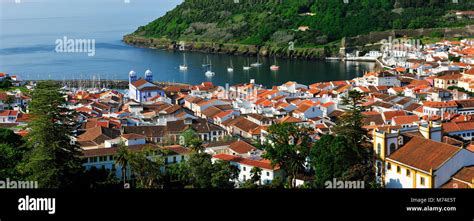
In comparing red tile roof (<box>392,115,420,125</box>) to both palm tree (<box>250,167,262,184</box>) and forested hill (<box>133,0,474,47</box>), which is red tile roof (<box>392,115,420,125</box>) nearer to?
palm tree (<box>250,167,262,184</box>)

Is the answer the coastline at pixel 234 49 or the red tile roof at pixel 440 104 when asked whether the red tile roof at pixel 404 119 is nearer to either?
the red tile roof at pixel 440 104

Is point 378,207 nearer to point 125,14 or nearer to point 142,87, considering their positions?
point 142,87

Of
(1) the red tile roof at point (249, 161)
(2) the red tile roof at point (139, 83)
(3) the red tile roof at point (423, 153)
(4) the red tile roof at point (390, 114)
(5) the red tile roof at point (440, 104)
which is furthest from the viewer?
(2) the red tile roof at point (139, 83)

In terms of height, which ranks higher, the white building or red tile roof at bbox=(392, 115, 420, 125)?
red tile roof at bbox=(392, 115, 420, 125)

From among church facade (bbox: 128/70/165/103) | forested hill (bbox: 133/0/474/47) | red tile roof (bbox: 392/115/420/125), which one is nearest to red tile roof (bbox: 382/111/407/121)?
red tile roof (bbox: 392/115/420/125)

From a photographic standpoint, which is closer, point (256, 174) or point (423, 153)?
point (423, 153)

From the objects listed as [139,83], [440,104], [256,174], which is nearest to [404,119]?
[440,104]

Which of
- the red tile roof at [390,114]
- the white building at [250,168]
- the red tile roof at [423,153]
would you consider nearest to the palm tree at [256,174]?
the white building at [250,168]

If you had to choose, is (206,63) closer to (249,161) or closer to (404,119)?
(404,119)

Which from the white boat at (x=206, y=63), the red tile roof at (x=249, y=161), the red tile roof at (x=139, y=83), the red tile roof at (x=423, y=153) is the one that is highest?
the white boat at (x=206, y=63)
